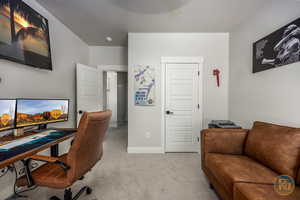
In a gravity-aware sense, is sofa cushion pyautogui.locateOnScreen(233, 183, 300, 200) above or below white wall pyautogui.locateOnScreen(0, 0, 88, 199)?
below

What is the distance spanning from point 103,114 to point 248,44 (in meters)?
2.58

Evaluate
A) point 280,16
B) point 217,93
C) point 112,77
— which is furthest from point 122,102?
point 280,16

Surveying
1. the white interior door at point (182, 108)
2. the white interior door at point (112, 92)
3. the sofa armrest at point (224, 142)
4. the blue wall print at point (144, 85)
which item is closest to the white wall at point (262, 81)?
the sofa armrest at point (224, 142)

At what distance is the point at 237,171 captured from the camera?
1.18 m

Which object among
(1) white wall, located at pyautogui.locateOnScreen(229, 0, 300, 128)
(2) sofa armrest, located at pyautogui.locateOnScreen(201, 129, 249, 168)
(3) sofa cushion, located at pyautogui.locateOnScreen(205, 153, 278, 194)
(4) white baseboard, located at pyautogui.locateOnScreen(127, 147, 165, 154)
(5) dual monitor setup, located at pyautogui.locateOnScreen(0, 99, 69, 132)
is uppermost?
(1) white wall, located at pyautogui.locateOnScreen(229, 0, 300, 128)

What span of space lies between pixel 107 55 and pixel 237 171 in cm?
356

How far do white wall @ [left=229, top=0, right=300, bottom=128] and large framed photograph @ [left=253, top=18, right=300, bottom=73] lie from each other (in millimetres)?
82

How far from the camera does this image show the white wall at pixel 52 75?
1.49 m

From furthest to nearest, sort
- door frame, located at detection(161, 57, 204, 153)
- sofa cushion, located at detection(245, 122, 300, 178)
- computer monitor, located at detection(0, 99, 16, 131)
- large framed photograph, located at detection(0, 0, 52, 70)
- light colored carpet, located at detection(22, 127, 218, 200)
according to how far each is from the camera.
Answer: door frame, located at detection(161, 57, 204, 153), light colored carpet, located at detection(22, 127, 218, 200), large framed photograph, located at detection(0, 0, 52, 70), computer monitor, located at detection(0, 99, 16, 131), sofa cushion, located at detection(245, 122, 300, 178)

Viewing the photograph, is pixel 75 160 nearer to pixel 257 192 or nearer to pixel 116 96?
pixel 257 192

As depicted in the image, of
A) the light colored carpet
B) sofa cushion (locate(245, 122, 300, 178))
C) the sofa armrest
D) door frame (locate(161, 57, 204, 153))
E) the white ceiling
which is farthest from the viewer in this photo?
door frame (locate(161, 57, 204, 153))

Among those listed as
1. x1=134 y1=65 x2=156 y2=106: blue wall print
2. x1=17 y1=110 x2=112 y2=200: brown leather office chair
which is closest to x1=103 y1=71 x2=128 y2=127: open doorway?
x1=134 y1=65 x2=156 y2=106: blue wall print

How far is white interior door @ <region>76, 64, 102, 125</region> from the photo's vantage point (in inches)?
107

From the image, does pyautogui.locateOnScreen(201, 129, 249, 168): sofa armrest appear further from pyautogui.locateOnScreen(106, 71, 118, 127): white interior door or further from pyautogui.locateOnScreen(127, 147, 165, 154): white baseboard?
pyautogui.locateOnScreen(106, 71, 118, 127): white interior door
